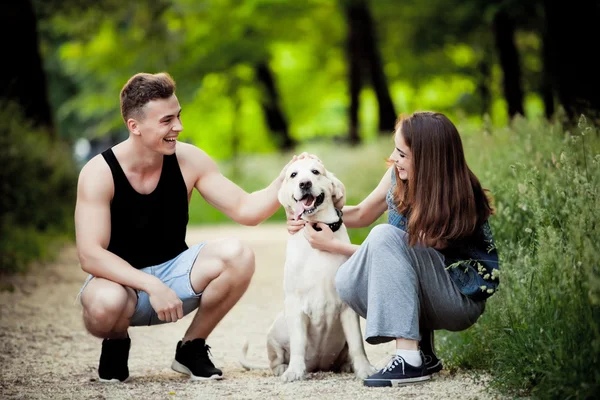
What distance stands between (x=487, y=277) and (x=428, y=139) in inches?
30.5

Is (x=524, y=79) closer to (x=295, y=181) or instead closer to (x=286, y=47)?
(x=286, y=47)

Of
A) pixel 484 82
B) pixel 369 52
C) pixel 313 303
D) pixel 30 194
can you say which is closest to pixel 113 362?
pixel 313 303

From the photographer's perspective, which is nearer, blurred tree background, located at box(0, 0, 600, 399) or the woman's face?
blurred tree background, located at box(0, 0, 600, 399)

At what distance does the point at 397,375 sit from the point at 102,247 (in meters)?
1.80

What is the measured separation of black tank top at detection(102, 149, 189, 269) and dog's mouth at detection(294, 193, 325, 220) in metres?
0.72

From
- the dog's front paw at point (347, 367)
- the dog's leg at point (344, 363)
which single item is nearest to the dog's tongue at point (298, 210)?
the dog's leg at point (344, 363)

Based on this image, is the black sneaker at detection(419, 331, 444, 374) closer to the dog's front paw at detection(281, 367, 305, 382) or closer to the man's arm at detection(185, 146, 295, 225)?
the dog's front paw at detection(281, 367, 305, 382)

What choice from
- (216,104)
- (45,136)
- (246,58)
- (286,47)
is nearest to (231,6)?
(246,58)

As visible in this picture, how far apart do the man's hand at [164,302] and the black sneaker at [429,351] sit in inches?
53.6

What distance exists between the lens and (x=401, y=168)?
181 inches

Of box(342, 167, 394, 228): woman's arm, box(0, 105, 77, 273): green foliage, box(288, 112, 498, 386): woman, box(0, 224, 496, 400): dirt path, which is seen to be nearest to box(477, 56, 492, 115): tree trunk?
box(0, 105, 77, 273): green foliage

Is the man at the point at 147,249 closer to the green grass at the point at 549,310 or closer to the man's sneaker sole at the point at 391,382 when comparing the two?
the man's sneaker sole at the point at 391,382

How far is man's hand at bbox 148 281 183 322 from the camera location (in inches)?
Result: 182

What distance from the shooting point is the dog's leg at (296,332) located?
15.5ft
